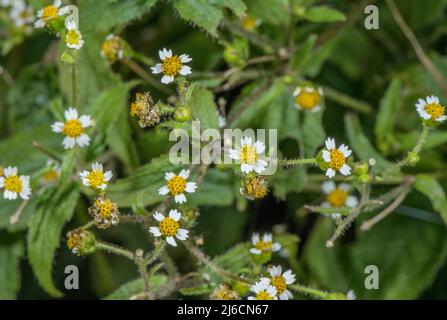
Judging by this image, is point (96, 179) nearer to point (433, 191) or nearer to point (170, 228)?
point (170, 228)

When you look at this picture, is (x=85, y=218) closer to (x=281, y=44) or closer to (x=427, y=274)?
(x=281, y=44)

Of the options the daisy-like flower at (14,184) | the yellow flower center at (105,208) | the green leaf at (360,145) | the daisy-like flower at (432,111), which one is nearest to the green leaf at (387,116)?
the green leaf at (360,145)

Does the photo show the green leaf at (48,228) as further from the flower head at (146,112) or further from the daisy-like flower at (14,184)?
the flower head at (146,112)

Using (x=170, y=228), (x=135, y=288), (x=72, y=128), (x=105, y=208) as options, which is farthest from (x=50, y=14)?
(x=135, y=288)

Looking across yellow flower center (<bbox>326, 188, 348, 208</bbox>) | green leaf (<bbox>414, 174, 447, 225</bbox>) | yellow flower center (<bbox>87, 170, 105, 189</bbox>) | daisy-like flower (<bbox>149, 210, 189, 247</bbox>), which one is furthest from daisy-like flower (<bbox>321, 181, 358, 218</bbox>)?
yellow flower center (<bbox>87, 170, 105, 189</bbox>)

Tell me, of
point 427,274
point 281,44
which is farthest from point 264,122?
point 427,274
